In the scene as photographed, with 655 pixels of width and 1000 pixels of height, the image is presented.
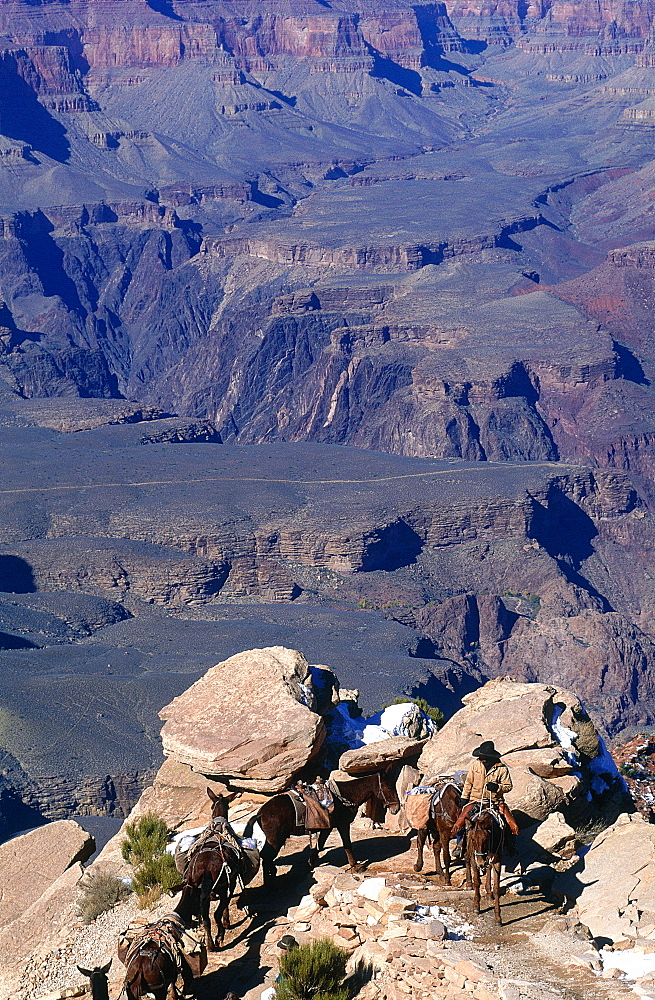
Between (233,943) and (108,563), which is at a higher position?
(233,943)

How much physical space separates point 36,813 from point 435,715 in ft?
73.5

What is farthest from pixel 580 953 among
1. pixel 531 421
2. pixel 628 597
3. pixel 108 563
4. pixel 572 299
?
pixel 572 299

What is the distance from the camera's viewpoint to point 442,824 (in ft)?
72.9

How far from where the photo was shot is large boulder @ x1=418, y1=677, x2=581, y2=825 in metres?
25.0

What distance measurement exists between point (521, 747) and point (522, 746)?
29 mm

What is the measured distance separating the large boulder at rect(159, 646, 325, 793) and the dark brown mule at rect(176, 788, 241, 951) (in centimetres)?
383

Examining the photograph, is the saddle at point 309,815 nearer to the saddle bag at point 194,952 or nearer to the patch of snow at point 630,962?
the saddle bag at point 194,952

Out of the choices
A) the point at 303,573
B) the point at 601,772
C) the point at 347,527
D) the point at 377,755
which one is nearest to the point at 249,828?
the point at 377,755

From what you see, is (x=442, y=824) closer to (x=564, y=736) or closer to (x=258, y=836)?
(x=258, y=836)

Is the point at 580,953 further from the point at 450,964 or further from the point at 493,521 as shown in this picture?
the point at 493,521

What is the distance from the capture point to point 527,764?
26.0m

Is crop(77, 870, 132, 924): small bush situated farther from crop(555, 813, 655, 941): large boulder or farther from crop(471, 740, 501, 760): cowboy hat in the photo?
crop(555, 813, 655, 941): large boulder

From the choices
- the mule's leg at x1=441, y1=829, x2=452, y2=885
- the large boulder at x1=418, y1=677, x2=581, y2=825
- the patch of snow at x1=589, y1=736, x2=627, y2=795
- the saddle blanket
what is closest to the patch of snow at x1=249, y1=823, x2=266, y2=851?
the saddle blanket

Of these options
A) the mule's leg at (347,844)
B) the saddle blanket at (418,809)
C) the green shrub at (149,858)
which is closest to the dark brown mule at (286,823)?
the mule's leg at (347,844)
